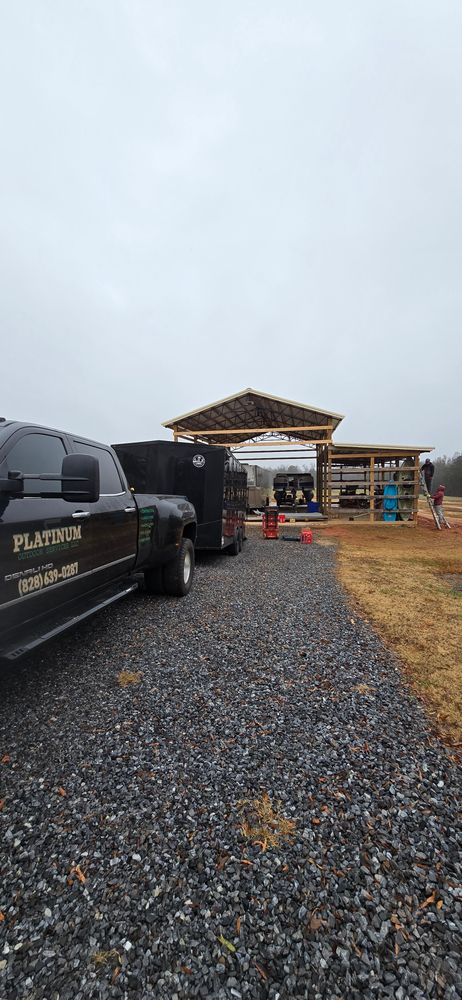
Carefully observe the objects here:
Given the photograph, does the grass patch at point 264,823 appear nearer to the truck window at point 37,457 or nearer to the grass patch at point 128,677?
the grass patch at point 128,677

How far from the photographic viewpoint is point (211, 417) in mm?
18656

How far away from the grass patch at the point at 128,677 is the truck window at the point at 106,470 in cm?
167

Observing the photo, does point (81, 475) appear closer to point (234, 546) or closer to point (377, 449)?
point (234, 546)

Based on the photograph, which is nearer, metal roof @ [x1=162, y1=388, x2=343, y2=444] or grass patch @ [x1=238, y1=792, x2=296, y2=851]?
grass patch @ [x1=238, y1=792, x2=296, y2=851]

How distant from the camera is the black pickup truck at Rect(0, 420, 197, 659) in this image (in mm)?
2395

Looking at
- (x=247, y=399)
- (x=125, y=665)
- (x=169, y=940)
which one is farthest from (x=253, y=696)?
(x=247, y=399)

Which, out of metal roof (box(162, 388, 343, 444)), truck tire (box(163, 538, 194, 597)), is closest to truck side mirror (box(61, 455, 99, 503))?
truck tire (box(163, 538, 194, 597))

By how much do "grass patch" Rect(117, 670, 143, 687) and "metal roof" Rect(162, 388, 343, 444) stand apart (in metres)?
14.3

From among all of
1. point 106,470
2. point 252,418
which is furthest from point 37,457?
point 252,418

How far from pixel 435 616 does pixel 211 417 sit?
15.1 m

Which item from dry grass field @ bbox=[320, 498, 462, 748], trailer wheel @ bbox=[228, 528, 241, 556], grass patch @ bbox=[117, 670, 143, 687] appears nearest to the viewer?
dry grass field @ bbox=[320, 498, 462, 748]

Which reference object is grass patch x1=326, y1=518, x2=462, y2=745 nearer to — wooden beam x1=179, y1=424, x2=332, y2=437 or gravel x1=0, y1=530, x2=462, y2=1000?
gravel x1=0, y1=530, x2=462, y2=1000

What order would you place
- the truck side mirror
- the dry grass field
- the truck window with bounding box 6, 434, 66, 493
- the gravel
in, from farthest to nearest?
the dry grass field, the truck window with bounding box 6, 434, 66, 493, the truck side mirror, the gravel

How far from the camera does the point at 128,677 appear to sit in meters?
3.35
